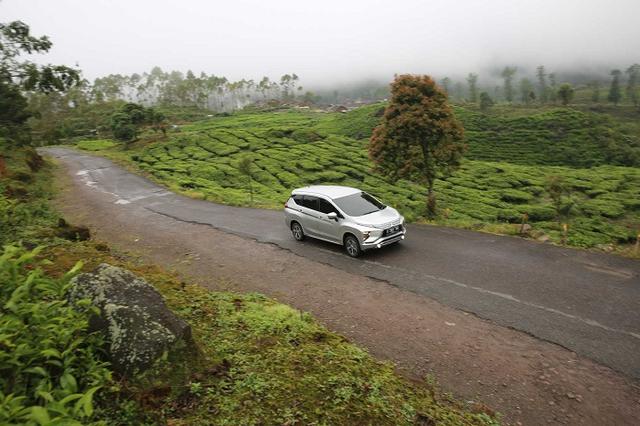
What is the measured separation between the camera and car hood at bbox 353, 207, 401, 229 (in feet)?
38.3

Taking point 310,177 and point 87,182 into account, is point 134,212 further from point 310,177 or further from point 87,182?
point 310,177

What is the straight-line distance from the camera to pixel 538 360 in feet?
21.2

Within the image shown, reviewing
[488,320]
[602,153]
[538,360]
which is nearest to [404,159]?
[488,320]

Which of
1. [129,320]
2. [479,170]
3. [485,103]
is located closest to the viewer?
[129,320]

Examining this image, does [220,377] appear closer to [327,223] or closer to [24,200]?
[327,223]

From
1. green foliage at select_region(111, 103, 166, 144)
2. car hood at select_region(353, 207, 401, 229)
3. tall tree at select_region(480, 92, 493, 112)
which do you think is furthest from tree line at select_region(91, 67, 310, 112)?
car hood at select_region(353, 207, 401, 229)

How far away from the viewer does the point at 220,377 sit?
5152 millimetres

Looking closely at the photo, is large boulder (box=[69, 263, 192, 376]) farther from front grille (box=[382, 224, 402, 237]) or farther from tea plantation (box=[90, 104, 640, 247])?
tea plantation (box=[90, 104, 640, 247])

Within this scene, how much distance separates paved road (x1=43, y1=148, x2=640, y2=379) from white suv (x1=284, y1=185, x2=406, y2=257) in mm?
444

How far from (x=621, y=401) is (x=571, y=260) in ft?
19.2

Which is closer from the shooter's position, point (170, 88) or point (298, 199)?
point (298, 199)

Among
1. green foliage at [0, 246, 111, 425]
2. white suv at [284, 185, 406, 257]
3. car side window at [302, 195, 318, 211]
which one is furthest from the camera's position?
car side window at [302, 195, 318, 211]

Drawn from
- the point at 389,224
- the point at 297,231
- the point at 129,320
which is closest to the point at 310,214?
the point at 297,231

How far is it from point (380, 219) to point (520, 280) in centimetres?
420
